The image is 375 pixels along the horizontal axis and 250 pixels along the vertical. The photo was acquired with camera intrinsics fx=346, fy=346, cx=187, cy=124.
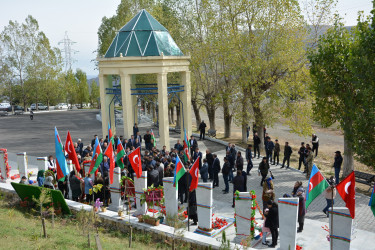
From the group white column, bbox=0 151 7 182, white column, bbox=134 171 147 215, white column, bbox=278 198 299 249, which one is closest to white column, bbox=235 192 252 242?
white column, bbox=278 198 299 249

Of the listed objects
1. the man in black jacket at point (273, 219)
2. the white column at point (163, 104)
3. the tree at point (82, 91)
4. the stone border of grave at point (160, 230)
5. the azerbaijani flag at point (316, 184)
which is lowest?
the stone border of grave at point (160, 230)

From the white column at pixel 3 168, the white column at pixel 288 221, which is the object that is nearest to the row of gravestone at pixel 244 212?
the white column at pixel 288 221

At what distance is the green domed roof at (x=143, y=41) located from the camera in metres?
20.1

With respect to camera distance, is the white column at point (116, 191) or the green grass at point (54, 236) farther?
the white column at point (116, 191)

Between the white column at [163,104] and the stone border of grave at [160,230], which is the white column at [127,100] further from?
the stone border of grave at [160,230]

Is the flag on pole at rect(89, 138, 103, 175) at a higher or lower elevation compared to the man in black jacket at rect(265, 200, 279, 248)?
higher

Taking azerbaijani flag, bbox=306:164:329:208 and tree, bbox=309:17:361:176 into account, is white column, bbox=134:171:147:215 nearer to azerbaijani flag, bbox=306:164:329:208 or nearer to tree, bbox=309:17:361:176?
azerbaijani flag, bbox=306:164:329:208

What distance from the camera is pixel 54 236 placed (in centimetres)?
953

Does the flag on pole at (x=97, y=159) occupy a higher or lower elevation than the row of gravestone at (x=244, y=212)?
higher

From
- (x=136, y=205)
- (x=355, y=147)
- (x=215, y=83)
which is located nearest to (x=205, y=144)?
(x=215, y=83)

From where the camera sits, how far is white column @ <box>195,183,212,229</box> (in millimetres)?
10031

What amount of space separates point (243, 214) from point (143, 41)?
13.7m

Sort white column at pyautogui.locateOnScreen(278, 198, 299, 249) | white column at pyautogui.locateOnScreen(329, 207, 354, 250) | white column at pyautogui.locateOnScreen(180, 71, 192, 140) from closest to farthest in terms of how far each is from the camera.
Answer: white column at pyautogui.locateOnScreen(329, 207, 354, 250), white column at pyautogui.locateOnScreen(278, 198, 299, 249), white column at pyautogui.locateOnScreen(180, 71, 192, 140)

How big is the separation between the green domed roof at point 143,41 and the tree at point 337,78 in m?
8.50
